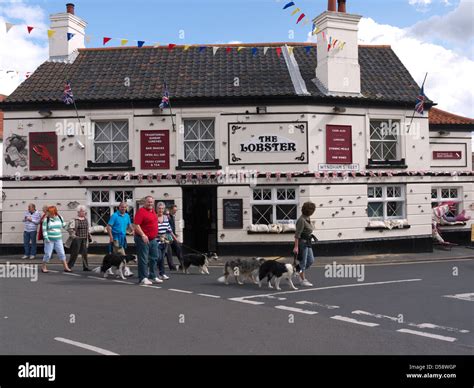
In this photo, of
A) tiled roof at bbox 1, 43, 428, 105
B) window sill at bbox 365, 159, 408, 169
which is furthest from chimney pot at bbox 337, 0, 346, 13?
window sill at bbox 365, 159, 408, 169

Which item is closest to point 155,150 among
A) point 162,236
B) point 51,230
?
point 51,230

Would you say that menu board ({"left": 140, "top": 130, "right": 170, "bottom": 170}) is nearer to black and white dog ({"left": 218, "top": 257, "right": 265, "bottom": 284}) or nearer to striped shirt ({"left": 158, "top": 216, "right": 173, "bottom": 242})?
striped shirt ({"left": 158, "top": 216, "right": 173, "bottom": 242})

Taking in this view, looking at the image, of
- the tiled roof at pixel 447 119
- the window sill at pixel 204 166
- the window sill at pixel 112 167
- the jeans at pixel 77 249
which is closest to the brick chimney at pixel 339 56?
the window sill at pixel 204 166

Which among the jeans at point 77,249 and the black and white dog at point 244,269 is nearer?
the black and white dog at point 244,269

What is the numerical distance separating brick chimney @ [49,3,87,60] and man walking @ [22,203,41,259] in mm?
6533

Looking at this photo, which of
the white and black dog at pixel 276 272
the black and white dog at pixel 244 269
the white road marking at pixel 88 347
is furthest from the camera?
the black and white dog at pixel 244 269

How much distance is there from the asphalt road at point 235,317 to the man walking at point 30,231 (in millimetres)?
4812

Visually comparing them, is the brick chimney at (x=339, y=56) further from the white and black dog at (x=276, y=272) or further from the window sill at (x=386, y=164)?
the white and black dog at (x=276, y=272)

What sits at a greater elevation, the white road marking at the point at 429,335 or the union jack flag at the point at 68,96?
the union jack flag at the point at 68,96

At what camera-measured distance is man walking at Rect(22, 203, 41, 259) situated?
1652 cm

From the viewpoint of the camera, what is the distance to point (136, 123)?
1741 centimetres

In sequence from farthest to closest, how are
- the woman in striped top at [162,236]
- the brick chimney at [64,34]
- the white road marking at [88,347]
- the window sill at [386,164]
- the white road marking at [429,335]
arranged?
the brick chimney at [64,34] → the window sill at [386,164] → the woman in striped top at [162,236] → the white road marking at [429,335] → the white road marking at [88,347]

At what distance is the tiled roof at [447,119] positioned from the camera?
66.4ft
